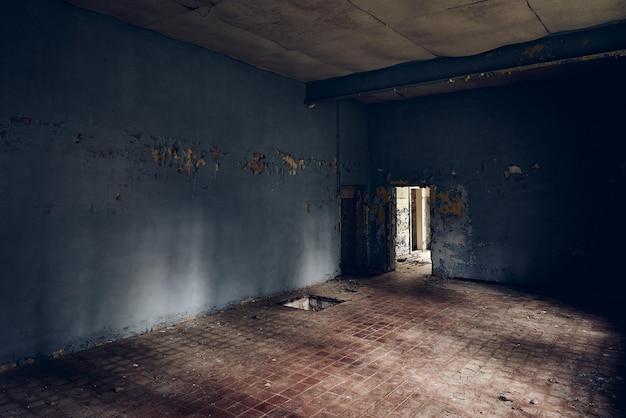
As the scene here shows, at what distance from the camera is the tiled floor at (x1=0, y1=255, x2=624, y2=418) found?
3.24 meters

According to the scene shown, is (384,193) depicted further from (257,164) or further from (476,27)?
(476,27)

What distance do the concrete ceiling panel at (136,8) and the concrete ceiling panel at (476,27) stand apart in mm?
2605

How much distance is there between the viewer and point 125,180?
15.9ft

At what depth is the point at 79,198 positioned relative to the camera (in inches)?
174

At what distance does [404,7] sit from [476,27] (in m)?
1.07

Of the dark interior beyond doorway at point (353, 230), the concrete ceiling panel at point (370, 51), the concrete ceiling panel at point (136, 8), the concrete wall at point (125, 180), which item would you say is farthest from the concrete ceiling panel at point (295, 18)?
the dark interior beyond doorway at point (353, 230)

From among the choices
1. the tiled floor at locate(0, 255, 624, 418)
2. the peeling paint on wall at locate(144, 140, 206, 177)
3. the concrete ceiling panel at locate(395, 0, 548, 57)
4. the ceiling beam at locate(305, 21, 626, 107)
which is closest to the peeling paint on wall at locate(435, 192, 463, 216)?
the tiled floor at locate(0, 255, 624, 418)

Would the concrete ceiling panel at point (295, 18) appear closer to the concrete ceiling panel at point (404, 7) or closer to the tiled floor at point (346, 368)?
the concrete ceiling panel at point (404, 7)

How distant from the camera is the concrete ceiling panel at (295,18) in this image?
14.2 feet

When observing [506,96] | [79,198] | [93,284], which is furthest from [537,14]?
[93,284]

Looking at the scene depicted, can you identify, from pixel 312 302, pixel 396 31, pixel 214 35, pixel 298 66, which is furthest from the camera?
pixel 312 302

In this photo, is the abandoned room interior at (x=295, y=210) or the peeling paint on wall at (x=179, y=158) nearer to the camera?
the abandoned room interior at (x=295, y=210)

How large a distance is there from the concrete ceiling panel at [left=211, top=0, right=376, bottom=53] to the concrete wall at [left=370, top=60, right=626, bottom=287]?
4.06m

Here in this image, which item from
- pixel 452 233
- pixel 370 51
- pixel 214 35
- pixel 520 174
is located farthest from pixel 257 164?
pixel 520 174
